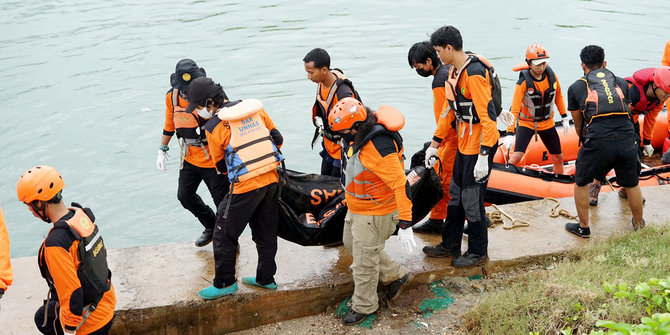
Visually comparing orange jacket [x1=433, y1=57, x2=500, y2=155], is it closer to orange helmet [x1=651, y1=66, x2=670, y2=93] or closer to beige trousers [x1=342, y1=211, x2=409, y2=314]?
beige trousers [x1=342, y1=211, x2=409, y2=314]

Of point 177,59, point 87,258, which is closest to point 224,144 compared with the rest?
point 87,258

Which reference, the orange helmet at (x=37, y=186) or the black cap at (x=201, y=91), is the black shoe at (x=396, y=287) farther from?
the orange helmet at (x=37, y=186)

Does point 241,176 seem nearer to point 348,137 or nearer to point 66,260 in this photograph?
point 348,137

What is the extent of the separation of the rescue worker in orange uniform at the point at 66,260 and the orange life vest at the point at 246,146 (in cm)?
113

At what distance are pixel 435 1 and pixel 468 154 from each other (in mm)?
18742

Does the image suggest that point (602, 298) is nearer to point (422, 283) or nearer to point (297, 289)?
point (422, 283)

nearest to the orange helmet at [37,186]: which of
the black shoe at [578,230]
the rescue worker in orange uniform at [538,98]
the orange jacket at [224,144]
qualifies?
the orange jacket at [224,144]

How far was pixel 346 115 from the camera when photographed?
4.35 m

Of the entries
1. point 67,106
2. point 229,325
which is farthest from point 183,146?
point 67,106

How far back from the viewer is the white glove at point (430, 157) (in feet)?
17.4

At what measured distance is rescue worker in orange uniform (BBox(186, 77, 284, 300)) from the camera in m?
4.62

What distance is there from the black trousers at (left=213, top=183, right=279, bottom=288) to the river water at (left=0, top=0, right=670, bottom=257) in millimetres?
4391

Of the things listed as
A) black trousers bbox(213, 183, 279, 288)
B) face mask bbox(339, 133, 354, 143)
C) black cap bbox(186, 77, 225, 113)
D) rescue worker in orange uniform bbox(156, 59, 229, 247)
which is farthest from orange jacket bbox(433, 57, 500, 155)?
rescue worker in orange uniform bbox(156, 59, 229, 247)

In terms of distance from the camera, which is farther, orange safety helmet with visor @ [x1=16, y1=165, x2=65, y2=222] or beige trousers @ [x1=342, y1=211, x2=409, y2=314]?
beige trousers @ [x1=342, y1=211, x2=409, y2=314]
